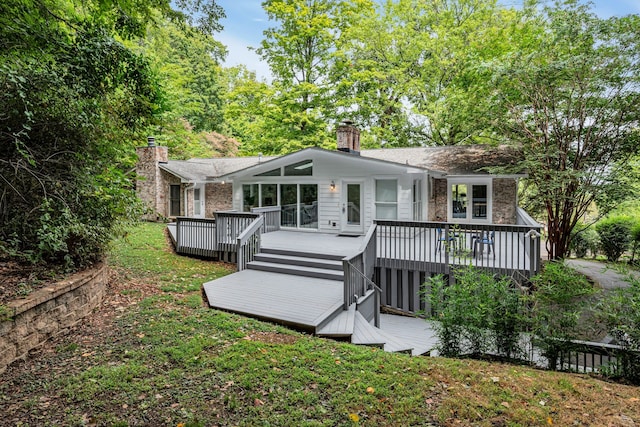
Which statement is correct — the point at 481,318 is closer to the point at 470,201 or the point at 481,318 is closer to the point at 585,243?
the point at 470,201

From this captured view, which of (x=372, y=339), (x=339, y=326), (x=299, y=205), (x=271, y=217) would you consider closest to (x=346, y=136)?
(x=299, y=205)

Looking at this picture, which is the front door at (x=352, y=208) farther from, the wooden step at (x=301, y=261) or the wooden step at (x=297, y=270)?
the wooden step at (x=297, y=270)

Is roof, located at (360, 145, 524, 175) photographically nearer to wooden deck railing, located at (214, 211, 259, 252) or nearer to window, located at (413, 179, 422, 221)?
Answer: window, located at (413, 179, 422, 221)

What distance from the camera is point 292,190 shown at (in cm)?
1320

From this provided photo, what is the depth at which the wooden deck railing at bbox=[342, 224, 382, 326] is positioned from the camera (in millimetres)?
6574

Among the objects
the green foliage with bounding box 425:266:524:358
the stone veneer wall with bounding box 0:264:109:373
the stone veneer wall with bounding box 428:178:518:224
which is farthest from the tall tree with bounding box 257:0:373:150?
the green foliage with bounding box 425:266:524:358

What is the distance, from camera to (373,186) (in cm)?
1195

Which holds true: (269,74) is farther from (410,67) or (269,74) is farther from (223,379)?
(223,379)

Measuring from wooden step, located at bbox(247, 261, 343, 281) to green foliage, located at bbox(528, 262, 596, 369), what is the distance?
4124 mm

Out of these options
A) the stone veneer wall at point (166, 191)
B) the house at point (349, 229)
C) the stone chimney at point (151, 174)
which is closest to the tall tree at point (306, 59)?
the house at point (349, 229)

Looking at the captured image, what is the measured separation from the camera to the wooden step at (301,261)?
27.9 ft

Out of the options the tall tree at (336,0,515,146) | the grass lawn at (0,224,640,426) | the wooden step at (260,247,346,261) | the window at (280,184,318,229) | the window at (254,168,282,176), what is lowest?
the grass lawn at (0,224,640,426)

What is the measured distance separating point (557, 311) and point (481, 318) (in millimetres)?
1065

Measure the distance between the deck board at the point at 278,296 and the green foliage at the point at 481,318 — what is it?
6.44 ft
